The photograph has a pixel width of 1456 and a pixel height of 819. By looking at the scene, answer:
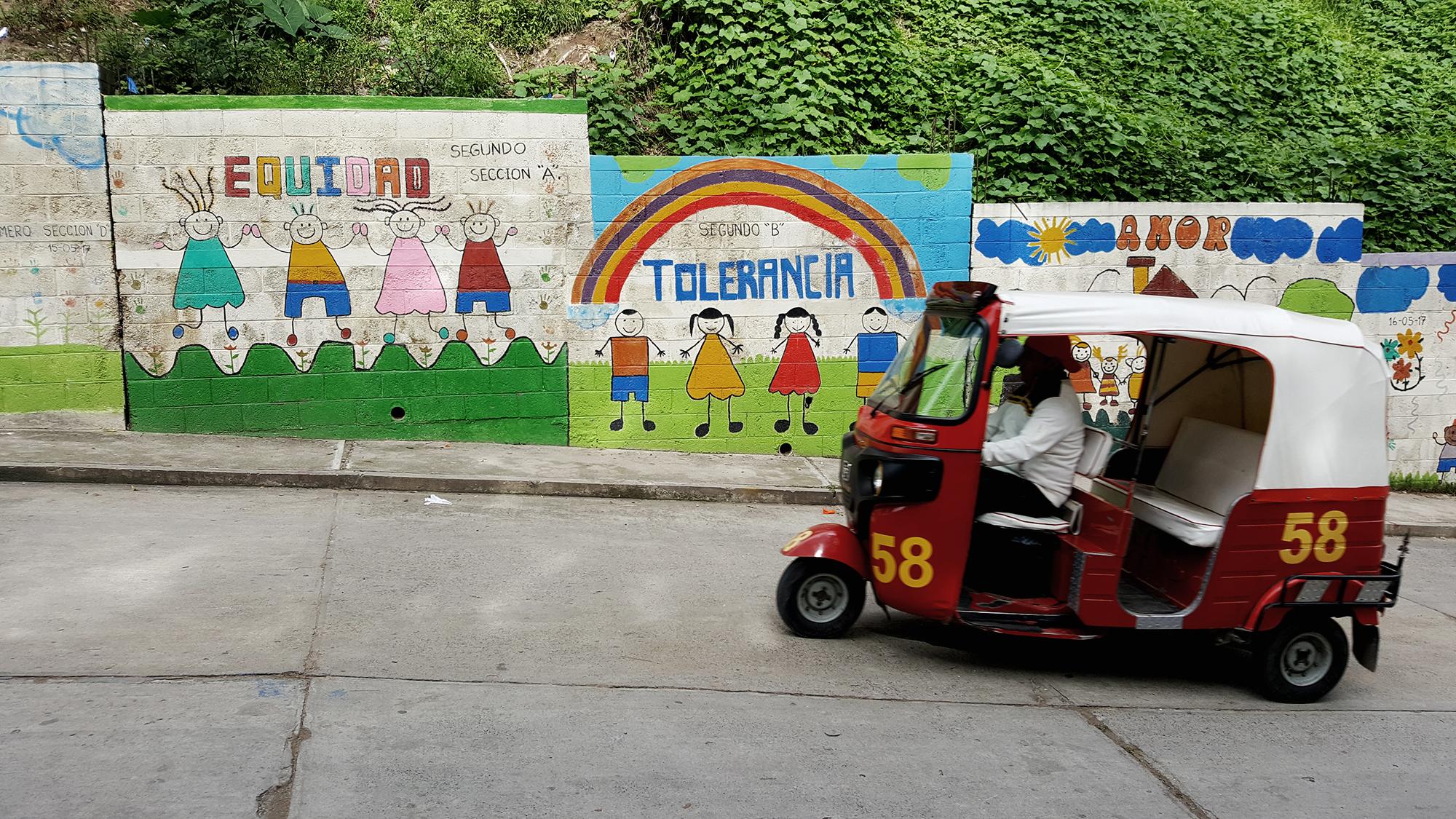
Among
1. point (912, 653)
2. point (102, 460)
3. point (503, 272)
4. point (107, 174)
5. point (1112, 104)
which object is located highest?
point (1112, 104)

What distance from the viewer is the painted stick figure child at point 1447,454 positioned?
38.8 ft

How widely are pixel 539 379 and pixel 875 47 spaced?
17.1 feet

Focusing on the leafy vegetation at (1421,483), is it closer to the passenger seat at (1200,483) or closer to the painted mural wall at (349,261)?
the passenger seat at (1200,483)

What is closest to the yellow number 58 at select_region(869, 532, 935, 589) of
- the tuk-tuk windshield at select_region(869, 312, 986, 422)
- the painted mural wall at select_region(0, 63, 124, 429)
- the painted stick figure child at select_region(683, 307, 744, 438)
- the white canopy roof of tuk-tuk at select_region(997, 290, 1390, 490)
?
the tuk-tuk windshield at select_region(869, 312, 986, 422)

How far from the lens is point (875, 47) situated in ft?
39.3

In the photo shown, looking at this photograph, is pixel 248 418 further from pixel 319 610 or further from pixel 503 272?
pixel 319 610

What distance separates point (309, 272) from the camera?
9.88 m

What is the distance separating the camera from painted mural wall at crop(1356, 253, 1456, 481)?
11.5 meters

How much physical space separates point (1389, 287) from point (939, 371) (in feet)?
26.7

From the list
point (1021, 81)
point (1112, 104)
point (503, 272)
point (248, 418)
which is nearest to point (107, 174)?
point (248, 418)

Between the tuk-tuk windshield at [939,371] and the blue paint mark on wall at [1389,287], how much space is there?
7.64 metres

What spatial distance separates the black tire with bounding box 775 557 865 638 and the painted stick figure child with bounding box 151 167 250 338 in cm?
622

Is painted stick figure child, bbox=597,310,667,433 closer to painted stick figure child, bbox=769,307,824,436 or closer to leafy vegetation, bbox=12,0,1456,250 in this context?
painted stick figure child, bbox=769,307,824,436

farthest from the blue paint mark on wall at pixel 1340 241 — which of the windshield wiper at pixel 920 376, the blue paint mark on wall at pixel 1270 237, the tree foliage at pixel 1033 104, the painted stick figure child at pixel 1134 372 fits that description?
the windshield wiper at pixel 920 376
